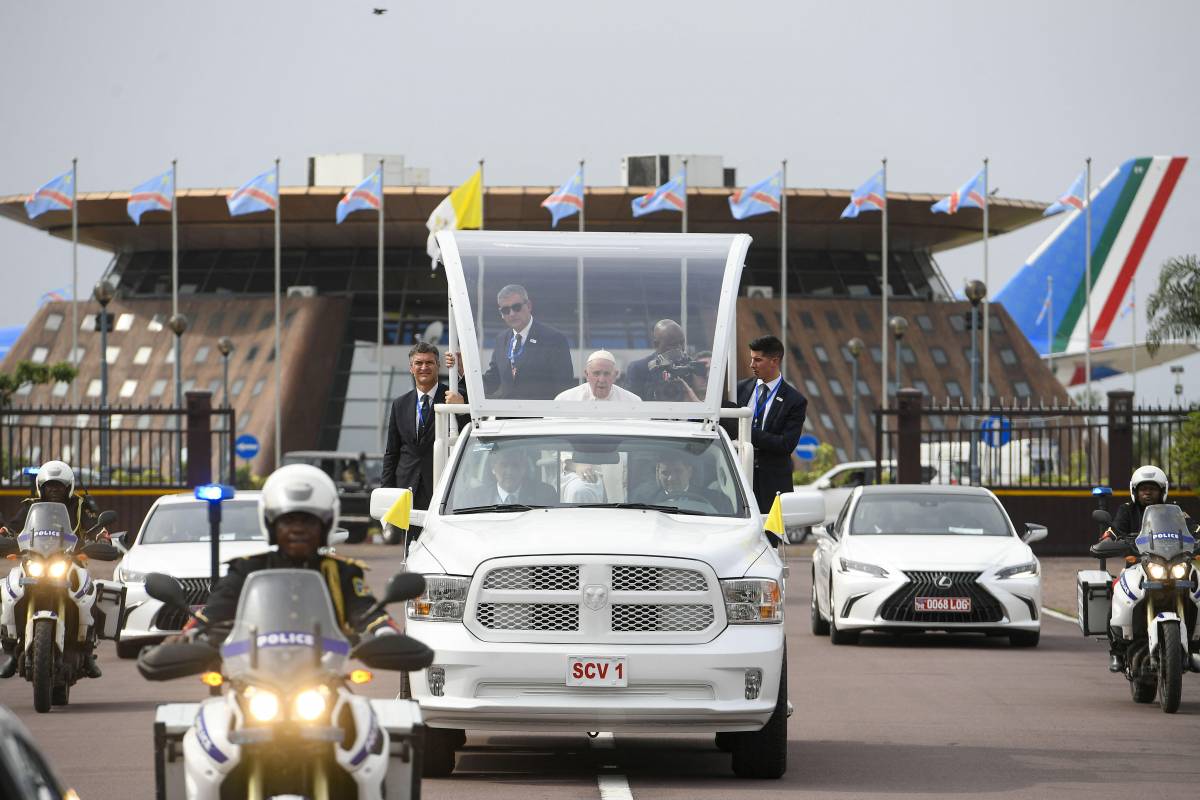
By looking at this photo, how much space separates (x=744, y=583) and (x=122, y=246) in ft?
267

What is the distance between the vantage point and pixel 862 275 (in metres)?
87.0

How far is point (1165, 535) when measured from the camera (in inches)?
544

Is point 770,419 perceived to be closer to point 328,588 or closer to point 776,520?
point 776,520

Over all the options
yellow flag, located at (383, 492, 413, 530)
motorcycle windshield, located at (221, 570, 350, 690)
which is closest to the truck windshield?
yellow flag, located at (383, 492, 413, 530)

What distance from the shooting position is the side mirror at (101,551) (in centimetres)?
→ 1421

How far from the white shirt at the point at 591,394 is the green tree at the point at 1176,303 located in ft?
104

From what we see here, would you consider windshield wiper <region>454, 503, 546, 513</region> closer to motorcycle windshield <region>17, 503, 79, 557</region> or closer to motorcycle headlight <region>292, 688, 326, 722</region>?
motorcycle windshield <region>17, 503, 79, 557</region>

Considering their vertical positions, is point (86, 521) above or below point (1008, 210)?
below

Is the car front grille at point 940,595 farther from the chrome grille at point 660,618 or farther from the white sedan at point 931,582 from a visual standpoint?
the chrome grille at point 660,618

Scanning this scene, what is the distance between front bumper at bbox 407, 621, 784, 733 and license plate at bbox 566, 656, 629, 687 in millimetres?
26

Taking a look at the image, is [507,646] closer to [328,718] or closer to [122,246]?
[328,718]

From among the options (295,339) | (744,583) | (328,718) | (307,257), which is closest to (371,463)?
(295,339)

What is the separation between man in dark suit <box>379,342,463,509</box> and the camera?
528 inches

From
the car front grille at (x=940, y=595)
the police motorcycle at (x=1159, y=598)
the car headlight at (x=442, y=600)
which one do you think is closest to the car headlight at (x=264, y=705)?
the car headlight at (x=442, y=600)
